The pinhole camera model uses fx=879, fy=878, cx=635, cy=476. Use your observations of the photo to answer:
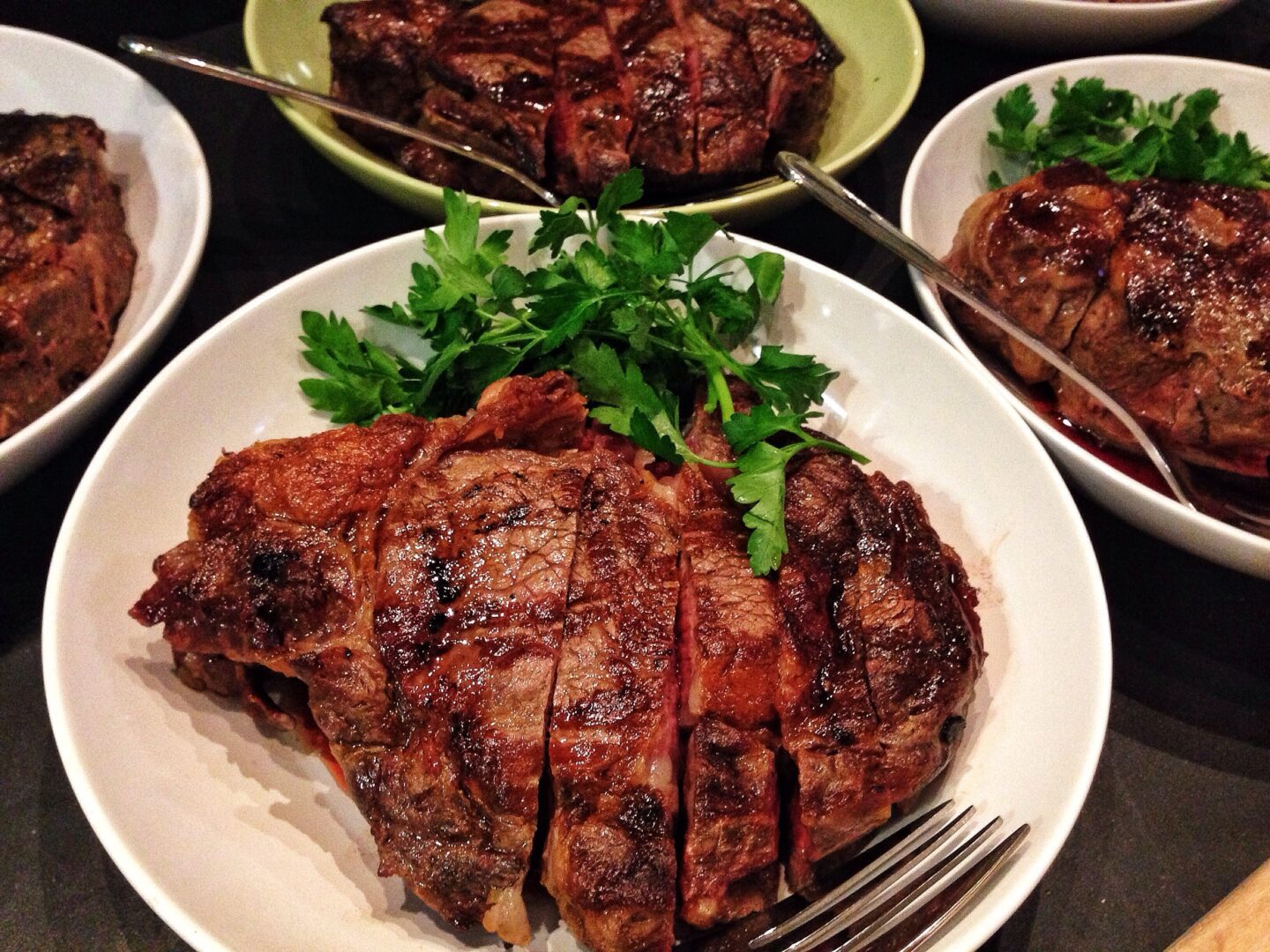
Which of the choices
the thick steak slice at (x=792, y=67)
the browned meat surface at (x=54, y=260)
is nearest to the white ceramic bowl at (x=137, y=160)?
the browned meat surface at (x=54, y=260)

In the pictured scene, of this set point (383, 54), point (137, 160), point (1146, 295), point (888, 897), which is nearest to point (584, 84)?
point (383, 54)

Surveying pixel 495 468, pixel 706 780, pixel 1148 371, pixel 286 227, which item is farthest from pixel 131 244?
pixel 1148 371

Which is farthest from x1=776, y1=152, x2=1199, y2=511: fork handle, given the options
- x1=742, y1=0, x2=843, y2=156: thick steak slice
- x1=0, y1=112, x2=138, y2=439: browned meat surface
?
x1=0, y1=112, x2=138, y2=439: browned meat surface

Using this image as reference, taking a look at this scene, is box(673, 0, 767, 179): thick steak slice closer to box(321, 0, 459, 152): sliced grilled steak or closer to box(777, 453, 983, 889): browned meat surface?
box(321, 0, 459, 152): sliced grilled steak

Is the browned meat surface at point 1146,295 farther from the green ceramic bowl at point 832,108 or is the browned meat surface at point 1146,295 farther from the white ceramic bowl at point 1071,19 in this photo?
the white ceramic bowl at point 1071,19

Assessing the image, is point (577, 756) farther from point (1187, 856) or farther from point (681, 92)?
point (681, 92)

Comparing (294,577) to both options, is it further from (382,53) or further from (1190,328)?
(1190,328)
